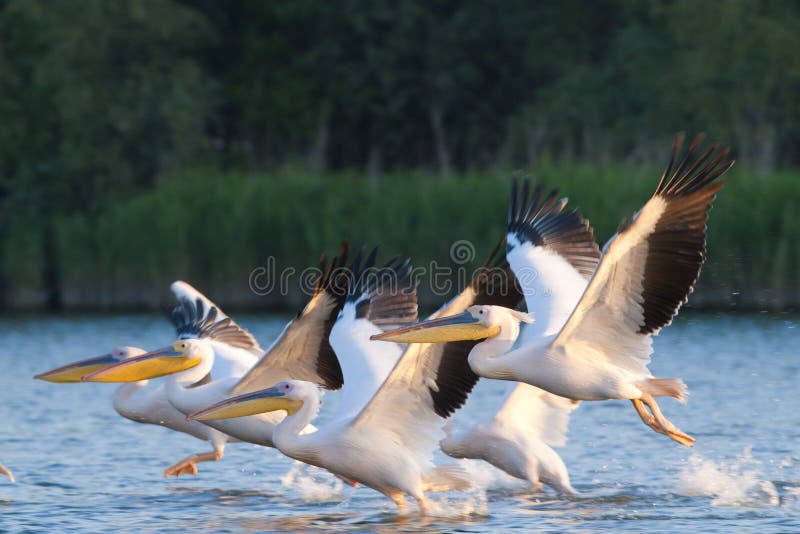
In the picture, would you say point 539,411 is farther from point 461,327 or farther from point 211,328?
point 211,328

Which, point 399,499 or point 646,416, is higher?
point 646,416

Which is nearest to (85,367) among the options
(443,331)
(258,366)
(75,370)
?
(75,370)

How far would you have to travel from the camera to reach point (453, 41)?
34.8m

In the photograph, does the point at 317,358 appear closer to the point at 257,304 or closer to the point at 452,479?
the point at 452,479

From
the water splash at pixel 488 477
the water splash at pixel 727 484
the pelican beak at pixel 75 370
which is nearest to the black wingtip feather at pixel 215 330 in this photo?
the pelican beak at pixel 75 370

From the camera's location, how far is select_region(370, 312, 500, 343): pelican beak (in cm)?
802

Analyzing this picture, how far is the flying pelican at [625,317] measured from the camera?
25.2 ft

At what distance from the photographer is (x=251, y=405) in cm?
841

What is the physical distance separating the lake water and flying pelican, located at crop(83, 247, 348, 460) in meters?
0.49

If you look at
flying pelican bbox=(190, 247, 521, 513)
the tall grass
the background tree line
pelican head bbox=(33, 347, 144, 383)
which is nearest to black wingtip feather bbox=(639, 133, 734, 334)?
flying pelican bbox=(190, 247, 521, 513)

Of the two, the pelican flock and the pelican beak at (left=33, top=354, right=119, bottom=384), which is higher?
the pelican flock

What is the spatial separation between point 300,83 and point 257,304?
1457 centimetres

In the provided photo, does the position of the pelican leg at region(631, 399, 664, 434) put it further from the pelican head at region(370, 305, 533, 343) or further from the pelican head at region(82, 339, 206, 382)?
the pelican head at region(82, 339, 206, 382)

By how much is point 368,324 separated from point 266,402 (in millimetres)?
850
